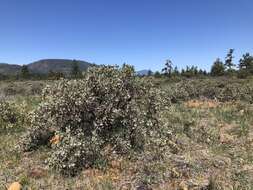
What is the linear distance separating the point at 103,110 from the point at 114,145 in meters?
0.88

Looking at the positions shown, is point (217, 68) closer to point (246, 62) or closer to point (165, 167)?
point (246, 62)

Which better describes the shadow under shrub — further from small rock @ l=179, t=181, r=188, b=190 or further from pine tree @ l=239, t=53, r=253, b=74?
pine tree @ l=239, t=53, r=253, b=74

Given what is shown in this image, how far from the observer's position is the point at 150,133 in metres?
9.45

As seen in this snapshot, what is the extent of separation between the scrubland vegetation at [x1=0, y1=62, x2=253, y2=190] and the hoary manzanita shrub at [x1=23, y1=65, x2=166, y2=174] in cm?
2

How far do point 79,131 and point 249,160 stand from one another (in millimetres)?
3946

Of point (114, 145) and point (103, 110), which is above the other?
point (103, 110)

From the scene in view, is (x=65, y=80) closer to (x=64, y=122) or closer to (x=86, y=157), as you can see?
(x=64, y=122)

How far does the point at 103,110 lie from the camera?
9414 mm

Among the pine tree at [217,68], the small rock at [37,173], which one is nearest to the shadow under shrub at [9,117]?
the small rock at [37,173]

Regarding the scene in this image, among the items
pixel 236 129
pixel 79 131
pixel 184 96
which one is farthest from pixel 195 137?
pixel 184 96

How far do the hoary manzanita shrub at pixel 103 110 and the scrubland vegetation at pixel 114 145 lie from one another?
2cm

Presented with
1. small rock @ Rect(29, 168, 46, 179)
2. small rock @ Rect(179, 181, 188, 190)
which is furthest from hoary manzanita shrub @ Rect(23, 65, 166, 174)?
small rock @ Rect(179, 181, 188, 190)

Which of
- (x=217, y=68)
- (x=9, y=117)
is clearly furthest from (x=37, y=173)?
(x=217, y=68)

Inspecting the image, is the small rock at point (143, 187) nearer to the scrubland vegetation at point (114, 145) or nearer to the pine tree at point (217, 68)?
the scrubland vegetation at point (114, 145)
